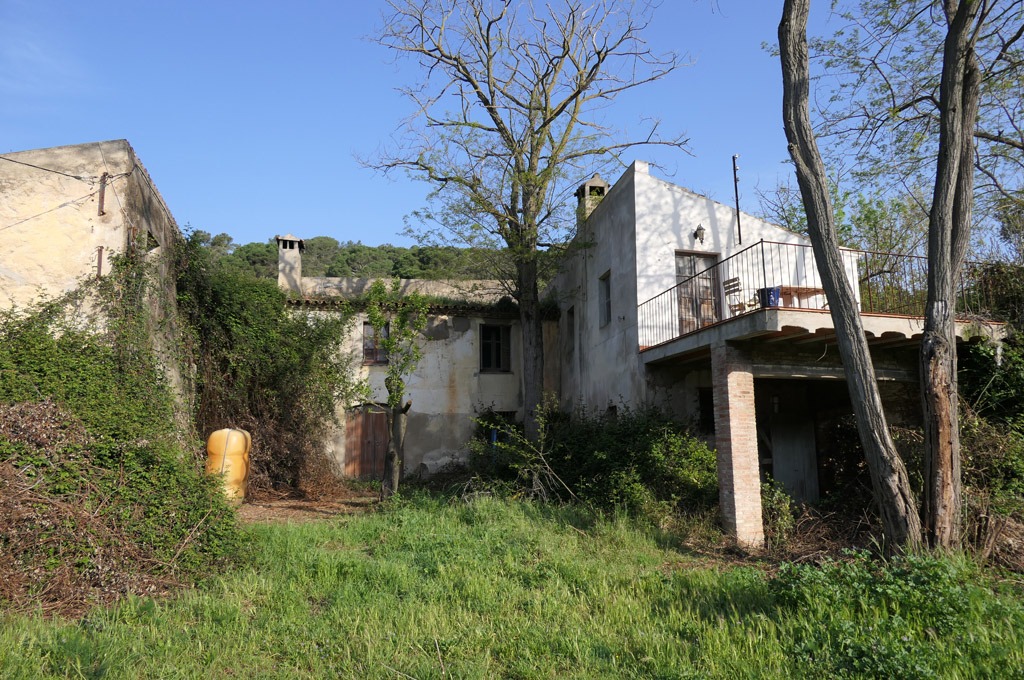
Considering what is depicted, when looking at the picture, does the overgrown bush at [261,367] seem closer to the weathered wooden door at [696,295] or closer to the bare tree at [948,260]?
the weathered wooden door at [696,295]

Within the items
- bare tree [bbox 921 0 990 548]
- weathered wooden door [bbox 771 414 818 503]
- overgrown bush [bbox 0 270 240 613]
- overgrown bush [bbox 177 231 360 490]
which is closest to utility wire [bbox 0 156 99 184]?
overgrown bush [bbox 177 231 360 490]

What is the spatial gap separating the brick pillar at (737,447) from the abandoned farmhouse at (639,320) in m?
0.02

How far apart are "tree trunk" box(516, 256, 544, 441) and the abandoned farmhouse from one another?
1.07 m

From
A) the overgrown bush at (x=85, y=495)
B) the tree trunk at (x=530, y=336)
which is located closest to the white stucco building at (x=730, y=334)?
the tree trunk at (x=530, y=336)

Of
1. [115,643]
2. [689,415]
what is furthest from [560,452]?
[115,643]

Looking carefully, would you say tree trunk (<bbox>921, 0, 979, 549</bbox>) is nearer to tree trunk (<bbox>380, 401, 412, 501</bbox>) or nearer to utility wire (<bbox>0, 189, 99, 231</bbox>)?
tree trunk (<bbox>380, 401, 412, 501</bbox>)

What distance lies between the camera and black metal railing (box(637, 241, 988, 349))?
1055cm

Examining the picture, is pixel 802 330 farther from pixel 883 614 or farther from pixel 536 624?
pixel 536 624

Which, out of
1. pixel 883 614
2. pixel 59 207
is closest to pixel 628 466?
pixel 883 614

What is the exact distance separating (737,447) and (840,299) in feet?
9.37

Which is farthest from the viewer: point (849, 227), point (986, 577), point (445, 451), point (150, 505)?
point (849, 227)

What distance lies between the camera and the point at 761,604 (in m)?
6.14

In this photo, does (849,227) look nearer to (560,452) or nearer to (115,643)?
(560,452)

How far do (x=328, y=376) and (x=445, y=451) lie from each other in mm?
3847
